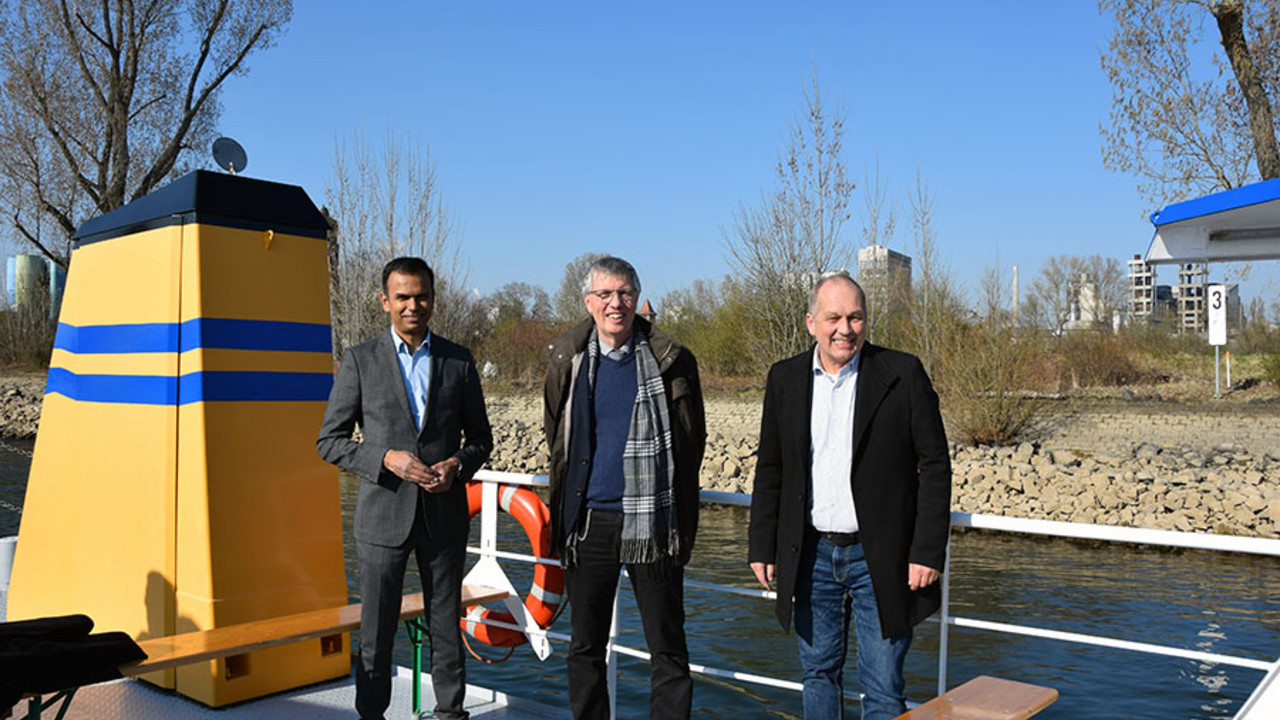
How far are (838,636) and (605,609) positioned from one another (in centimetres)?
64

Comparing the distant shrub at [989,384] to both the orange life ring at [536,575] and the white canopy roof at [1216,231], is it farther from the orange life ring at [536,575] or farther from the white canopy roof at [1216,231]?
the white canopy roof at [1216,231]

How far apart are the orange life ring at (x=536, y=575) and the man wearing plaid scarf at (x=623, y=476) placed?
0.81m

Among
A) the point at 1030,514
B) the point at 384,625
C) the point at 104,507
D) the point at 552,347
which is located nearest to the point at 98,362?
the point at 104,507

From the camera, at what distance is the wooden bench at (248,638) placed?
2.67 metres

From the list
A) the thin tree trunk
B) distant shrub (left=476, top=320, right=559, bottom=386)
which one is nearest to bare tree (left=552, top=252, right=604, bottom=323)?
distant shrub (left=476, top=320, right=559, bottom=386)

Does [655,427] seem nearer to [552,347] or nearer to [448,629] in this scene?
[552,347]

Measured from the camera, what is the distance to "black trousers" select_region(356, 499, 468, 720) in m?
2.88

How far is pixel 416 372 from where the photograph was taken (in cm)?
296

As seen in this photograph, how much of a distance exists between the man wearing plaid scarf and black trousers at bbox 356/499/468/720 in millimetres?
444

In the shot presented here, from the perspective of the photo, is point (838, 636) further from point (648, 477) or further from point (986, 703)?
point (648, 477)

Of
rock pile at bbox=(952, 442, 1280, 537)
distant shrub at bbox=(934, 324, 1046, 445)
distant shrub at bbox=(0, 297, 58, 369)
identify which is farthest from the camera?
distant shrub at bbox=(0, 297, 58, 369)

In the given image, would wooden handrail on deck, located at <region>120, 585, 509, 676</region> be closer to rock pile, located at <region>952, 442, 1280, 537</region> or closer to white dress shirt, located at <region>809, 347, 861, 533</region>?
white dress shirt, located at <region>809, 347, 861, 533</region>

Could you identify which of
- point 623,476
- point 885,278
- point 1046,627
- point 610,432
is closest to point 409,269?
point 610,432

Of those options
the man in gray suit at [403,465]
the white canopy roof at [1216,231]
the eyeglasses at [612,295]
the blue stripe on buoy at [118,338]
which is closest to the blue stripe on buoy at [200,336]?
the blue stripe on buoy at [118,338]
